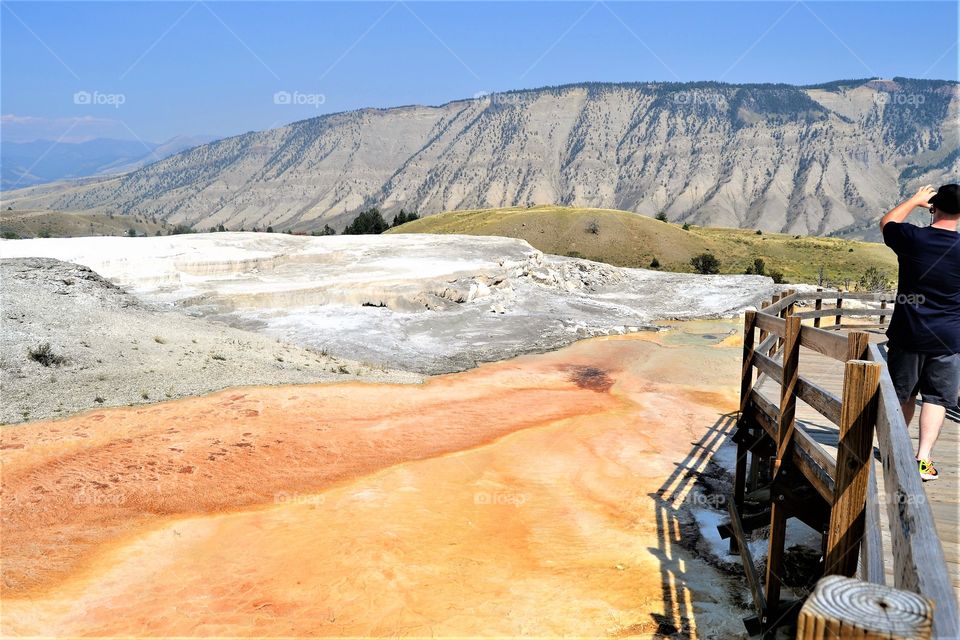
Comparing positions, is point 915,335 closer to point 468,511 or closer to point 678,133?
point 468,511

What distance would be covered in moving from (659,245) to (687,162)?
371ft

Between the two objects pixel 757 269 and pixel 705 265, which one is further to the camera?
pixel 705 265

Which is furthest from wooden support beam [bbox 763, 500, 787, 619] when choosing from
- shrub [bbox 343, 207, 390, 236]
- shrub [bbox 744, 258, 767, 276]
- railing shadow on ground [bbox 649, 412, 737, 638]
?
shrub [bbox 343, 207, 390, 236]

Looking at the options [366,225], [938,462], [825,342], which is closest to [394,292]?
[938,462]

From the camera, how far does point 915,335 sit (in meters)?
4.79

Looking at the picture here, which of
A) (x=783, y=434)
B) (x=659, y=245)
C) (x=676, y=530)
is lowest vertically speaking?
(x=676, y=530)

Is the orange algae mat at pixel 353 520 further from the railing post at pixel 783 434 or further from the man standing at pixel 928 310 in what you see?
the man standing at pixel 928 310

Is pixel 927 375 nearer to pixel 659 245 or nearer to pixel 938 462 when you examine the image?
pixel 938 462

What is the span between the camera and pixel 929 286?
4711 mm

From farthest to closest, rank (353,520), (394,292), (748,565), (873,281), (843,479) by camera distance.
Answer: (873,281) → (394,292) → (353,520) → (748,565) → (843,479)

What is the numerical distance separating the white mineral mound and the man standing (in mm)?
13540

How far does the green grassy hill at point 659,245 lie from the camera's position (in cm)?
5531

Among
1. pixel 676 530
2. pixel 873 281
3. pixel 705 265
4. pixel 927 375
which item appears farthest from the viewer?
pixel 705 265

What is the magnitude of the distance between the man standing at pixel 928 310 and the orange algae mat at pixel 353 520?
9.13 ft
